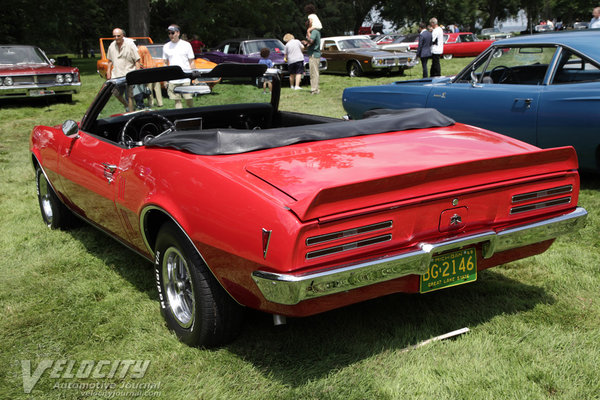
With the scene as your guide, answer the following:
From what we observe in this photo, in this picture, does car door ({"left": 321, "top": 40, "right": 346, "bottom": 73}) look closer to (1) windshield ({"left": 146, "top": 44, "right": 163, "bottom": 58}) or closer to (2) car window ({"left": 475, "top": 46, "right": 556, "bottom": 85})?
(1) windshield ({"left": 146, "top": 44, "right": 163, "bottom": 58})

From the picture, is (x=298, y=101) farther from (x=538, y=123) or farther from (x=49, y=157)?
(x=49, y=157)

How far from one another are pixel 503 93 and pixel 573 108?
2.49ft

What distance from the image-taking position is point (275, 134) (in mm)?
3275

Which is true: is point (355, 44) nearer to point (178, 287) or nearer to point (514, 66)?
point (514, 66)

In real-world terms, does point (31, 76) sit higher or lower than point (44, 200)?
higher

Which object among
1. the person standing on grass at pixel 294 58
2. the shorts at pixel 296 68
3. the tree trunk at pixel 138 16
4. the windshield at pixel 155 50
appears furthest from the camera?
the tree trunk at pixel 138 16

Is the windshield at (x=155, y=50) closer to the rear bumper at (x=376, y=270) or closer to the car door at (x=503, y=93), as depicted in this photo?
the car door at (x=503, y=93)

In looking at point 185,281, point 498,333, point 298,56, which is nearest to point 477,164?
point 498,333

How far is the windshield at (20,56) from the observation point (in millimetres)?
14016

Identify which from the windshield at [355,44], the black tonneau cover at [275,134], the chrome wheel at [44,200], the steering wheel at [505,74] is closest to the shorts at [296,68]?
the windshield at [355,44]

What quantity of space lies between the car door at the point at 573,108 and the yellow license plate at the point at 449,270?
3.31 meters

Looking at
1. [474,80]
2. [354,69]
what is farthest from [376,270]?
[354,69]

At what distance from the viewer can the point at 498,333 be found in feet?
10.2

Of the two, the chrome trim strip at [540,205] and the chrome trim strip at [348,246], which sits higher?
the chrome trim strip at [540,205]
